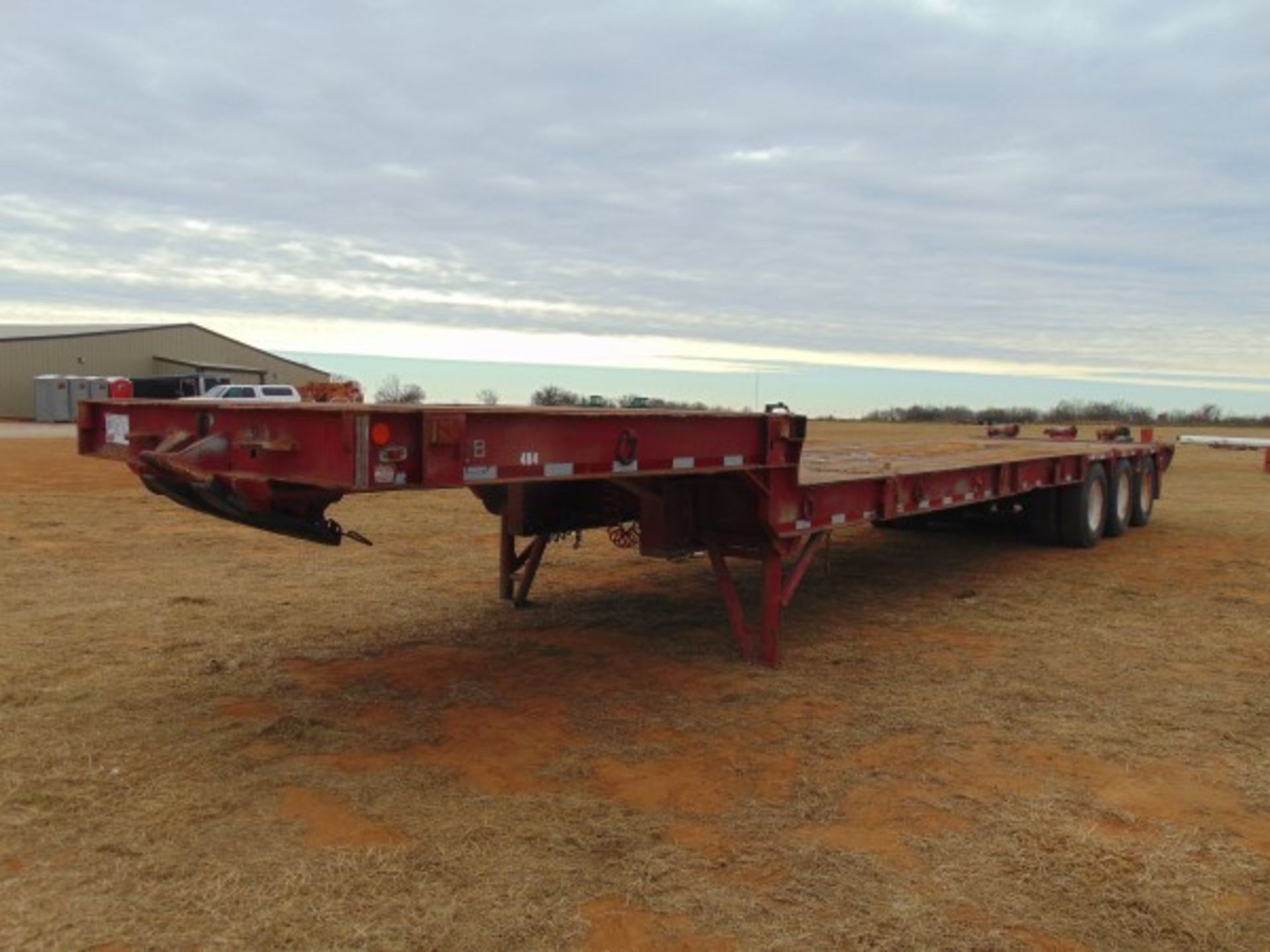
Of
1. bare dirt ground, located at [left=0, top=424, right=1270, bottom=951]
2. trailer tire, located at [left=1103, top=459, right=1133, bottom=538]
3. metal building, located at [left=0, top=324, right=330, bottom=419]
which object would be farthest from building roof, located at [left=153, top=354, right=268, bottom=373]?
trailer tire, located at [left=1103, top=459, right=1133, bottom=538]

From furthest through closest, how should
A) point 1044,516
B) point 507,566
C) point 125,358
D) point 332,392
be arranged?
point 125,358 < point 332,392 < point 1044,516 < point 507,566

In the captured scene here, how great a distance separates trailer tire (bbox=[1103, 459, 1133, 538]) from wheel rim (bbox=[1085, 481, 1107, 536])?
13cm

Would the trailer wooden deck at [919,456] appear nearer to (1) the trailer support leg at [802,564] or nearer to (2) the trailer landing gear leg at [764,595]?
(1) the trailer support leg at [802,564]

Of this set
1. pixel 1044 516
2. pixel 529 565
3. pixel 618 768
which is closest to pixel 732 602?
pixel 618 768

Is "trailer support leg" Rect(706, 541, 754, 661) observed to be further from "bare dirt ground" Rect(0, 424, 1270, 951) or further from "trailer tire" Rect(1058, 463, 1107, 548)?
"trailer tire" Rect(1058, 463, 1107, 548)

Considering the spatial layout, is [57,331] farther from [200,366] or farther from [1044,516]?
[1044,516]

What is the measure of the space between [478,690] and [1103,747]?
3.19 meters

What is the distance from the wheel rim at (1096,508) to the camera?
38.6ft

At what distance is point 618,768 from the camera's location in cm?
468

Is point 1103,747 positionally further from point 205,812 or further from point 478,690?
point 205,812

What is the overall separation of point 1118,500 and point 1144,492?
1.43m

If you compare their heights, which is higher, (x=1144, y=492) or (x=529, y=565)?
(x=1144, y=492)

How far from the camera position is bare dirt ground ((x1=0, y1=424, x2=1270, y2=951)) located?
11.1 feet

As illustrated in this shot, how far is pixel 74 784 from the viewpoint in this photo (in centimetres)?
430
